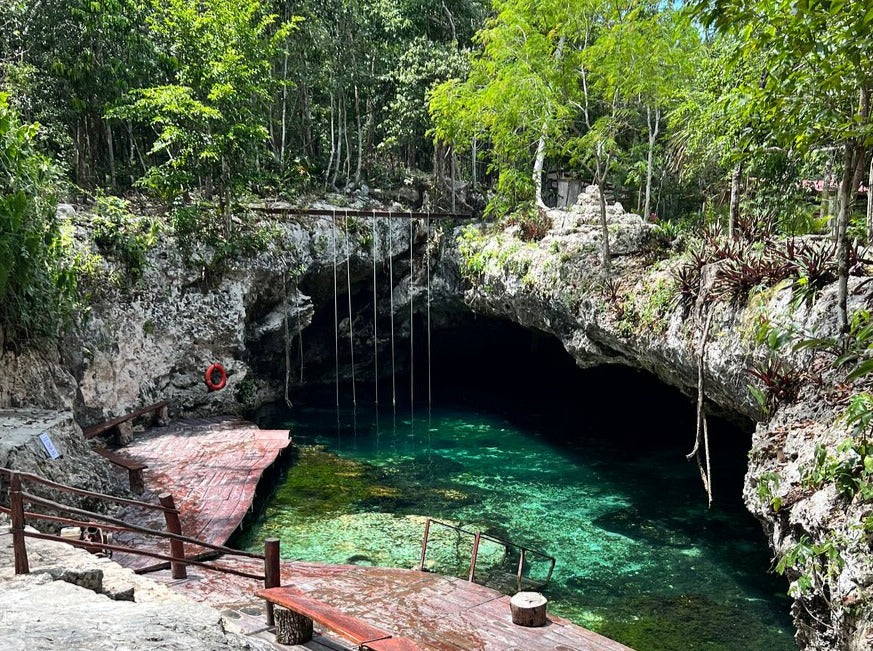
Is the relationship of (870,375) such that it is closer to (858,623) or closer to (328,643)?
(858,623)

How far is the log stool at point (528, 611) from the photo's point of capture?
25.6 ft

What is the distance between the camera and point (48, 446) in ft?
30.0

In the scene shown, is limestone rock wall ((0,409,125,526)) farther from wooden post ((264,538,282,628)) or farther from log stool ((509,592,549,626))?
log stool ((509,592,549,626))

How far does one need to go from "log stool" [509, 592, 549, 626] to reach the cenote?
6.48 feet

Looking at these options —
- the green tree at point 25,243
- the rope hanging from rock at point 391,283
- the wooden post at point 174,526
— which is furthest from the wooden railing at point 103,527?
the rope hanging from rock at point 391,283

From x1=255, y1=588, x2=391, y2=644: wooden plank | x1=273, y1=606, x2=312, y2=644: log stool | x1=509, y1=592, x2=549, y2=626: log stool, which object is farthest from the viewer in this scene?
x1=509, y1=592, x2=549, y2=626: log stool

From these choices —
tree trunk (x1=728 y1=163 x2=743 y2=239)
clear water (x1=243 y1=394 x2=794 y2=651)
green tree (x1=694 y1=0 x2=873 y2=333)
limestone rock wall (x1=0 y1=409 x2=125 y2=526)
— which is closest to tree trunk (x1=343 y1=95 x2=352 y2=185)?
clear water (x1=243 y1=394 x2=794 y2=651)

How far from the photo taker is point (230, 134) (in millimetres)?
17141

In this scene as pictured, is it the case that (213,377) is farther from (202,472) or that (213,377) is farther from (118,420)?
(202,472)

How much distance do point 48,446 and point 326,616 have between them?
5.57m

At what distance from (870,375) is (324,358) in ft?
63.0

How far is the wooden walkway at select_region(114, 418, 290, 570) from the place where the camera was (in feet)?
34.9

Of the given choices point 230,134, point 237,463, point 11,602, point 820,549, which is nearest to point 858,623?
point 820,549

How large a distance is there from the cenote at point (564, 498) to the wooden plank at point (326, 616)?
489 cm
